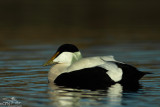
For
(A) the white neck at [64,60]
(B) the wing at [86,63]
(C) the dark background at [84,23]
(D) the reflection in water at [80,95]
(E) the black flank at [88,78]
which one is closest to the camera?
(D) the reflection in water at [80,95]

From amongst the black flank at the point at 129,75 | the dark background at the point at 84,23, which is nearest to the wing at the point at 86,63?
the black flank at the point at 129,75

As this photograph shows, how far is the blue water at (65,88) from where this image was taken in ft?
25.0

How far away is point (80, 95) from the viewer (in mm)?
8203

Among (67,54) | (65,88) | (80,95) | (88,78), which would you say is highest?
(67,54)

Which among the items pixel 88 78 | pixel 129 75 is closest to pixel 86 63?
pixel 88 78

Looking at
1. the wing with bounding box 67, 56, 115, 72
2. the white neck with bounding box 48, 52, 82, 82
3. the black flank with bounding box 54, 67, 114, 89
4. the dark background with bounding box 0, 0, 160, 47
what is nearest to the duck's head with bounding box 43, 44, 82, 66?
the white neck with bounding box 48, 52, 82, 82

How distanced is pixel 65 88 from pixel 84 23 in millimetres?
14288

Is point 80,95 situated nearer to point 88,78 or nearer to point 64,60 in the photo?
point 88,78

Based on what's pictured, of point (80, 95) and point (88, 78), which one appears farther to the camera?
point (88, 78)

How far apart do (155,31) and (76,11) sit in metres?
9.11

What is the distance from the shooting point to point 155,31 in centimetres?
1908

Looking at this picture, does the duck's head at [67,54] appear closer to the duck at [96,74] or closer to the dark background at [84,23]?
the duck at [96,74]

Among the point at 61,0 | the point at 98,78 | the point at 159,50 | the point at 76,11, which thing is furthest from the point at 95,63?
the point at 61,0

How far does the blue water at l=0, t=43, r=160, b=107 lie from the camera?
25.0 ft
